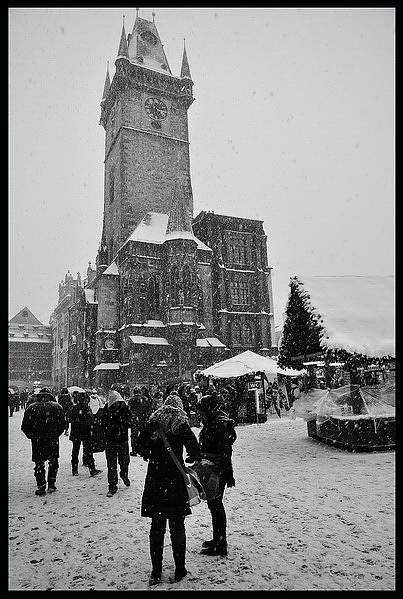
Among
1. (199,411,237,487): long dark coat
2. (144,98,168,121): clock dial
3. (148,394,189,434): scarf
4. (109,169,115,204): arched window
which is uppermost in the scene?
(144,98,168,121): clock dial

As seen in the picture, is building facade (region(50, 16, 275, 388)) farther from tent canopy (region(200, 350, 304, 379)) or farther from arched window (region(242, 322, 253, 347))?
tent canopy (region(200, 350, 304, 379))

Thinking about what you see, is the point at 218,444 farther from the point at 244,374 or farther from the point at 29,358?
the point at 29,358

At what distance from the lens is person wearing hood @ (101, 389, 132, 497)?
305 inches

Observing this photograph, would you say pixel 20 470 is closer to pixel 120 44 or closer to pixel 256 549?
pixel 256 549

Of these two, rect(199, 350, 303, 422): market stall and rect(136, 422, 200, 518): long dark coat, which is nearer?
rect(136, 422, 200, 518): long dark coat

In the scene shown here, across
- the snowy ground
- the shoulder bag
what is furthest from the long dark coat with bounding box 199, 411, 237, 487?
the snowy ground

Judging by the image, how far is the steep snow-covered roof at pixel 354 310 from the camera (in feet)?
31.5

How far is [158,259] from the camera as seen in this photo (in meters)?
36.2

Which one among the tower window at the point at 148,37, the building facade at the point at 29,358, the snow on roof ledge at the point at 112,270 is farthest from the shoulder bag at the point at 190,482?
the building facade at the point at 29,358

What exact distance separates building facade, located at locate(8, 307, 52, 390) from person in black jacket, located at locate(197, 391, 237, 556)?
7044cm

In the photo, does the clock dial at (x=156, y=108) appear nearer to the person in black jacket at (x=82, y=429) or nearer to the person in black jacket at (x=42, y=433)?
the person in black jacket at (x=82, y=429)

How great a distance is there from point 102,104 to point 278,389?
37.4m

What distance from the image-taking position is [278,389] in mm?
25078

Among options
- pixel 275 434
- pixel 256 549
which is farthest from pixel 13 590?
pixel 275 434
